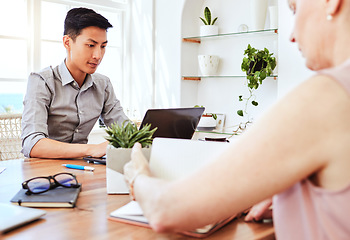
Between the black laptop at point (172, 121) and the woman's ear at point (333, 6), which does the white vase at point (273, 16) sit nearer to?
the black laptop at point (172, 121)

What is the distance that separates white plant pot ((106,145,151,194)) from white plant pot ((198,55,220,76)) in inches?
101

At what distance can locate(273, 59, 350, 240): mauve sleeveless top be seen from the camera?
2.14 feet

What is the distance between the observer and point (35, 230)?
3.08 ft

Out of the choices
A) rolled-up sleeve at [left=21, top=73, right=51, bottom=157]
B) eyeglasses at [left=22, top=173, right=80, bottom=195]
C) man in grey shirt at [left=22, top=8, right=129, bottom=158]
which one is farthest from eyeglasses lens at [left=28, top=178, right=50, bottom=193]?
man in grey shirt at [left=22, top=8, right=129, bottom=158]

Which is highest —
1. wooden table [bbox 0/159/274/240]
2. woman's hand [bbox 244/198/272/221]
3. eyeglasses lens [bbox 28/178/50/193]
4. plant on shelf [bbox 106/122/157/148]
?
plant on shelf [bbox 106/122/157/148]

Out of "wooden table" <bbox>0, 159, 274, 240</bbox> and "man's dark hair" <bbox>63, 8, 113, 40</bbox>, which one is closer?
"wooden table" <bbox>0, 159, 274, 240</bbox>

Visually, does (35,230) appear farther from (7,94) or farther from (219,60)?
(219,60)

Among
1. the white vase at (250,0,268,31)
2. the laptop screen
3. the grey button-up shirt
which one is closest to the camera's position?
the laptop screen

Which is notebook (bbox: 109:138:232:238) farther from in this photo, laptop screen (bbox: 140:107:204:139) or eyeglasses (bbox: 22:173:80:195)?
laptop screen (bbox: 140:107:204:139)

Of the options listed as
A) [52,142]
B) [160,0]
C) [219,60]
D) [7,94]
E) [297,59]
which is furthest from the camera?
[160,0]

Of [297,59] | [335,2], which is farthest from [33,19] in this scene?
[335,2]

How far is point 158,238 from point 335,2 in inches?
24.5

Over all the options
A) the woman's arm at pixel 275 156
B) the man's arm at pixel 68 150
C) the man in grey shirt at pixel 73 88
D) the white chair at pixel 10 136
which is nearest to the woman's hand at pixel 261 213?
the woman's arm at pixel 275 156

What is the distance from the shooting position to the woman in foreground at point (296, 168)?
0.63m
